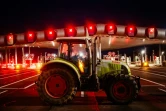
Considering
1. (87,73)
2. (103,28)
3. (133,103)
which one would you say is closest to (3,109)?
(87,73)

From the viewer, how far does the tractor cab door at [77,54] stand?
11.8 meters

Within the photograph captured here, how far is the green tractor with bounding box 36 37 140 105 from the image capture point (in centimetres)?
1142

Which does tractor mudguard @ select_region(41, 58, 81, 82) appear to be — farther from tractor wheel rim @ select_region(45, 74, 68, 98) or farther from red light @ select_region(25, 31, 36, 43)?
red light @ select_region(25, 31, 36, 43)

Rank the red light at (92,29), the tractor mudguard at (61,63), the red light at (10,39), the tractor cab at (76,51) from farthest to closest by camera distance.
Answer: the red light at (10,39) → the red light at (92,29) → the tractor cab at (76,51) → the tractor mudguard at (61,63)

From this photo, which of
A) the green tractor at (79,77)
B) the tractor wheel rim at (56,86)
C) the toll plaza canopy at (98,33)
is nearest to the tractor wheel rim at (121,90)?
the green tractor at (79,77)

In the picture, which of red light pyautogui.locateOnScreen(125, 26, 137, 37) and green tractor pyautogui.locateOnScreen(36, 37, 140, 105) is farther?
red light pyautogui.locateOnScreen(125, 26, 137, 37)

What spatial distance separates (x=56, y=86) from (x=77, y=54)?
4.99 feet

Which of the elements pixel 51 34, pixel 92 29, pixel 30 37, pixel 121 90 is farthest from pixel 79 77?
pixel 30 37

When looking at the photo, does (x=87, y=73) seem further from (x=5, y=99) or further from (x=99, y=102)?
(x=5, y=99)

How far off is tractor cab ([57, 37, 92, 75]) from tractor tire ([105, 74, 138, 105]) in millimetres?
1093

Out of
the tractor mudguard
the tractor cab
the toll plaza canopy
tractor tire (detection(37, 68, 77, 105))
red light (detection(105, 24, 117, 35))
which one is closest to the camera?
tractor tire (detection(37, 68, 77, 105))

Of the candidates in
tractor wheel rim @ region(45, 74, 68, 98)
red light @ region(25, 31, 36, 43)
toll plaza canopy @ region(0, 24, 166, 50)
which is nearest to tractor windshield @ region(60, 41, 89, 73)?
tractor wheel rim @ region(45, 74, 68, 98)

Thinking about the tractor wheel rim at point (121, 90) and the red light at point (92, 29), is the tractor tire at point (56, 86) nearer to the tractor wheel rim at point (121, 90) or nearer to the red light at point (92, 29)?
the tractor wheel rim at point (121, 90)

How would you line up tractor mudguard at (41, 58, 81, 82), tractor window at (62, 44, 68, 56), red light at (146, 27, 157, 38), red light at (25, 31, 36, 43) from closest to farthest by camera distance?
tractor mudguard at (41, 58, 81, 82) < tractor window at (62, 44, 68, 56) < red light at (146, 27, 157, 38) < red light at (25, 31, 36, 43)
